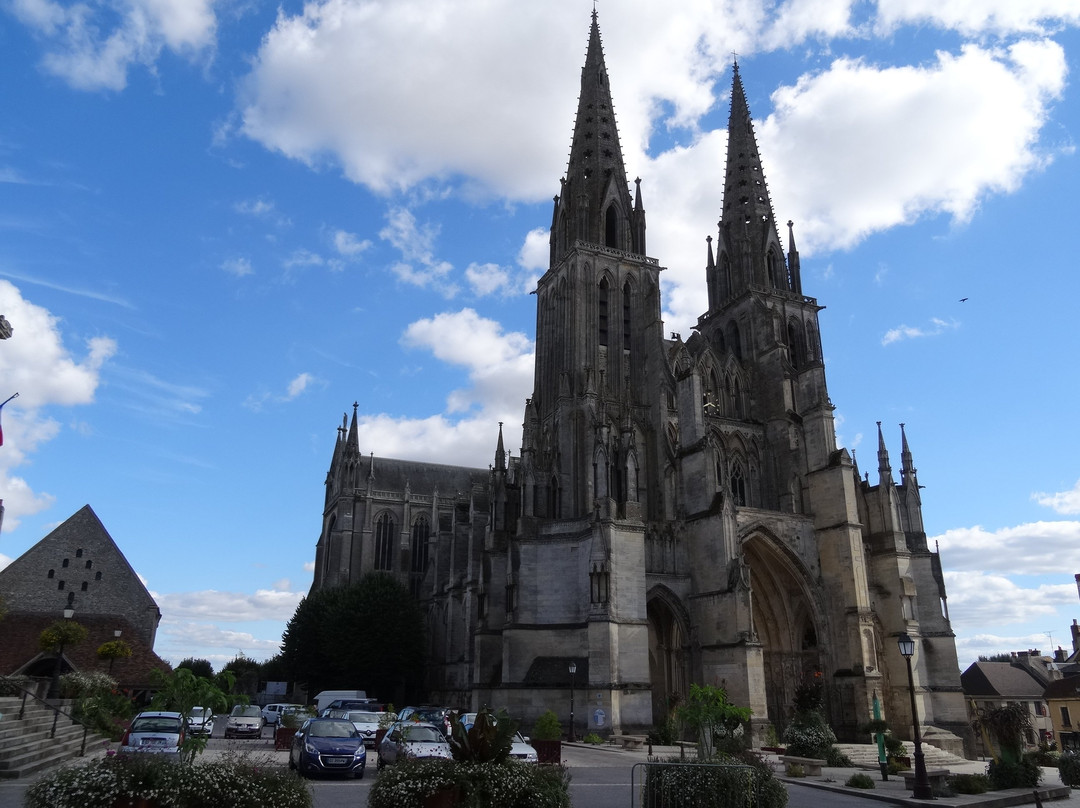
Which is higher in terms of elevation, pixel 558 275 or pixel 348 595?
pixel 558 275

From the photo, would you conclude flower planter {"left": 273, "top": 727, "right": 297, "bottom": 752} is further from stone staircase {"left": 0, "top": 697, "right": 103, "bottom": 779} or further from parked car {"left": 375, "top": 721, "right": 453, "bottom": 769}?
parked car {"left": 375, "top": 721, "right": 453, "bottom": 769}

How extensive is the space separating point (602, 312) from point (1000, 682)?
39.5 metres

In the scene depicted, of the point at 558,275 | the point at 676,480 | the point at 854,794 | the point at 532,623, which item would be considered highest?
the point at 558,275

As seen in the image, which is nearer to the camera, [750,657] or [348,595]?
[750,657]

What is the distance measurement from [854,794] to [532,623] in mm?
18395

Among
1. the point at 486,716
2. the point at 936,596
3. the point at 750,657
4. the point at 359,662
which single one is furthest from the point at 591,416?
the point at 486,716

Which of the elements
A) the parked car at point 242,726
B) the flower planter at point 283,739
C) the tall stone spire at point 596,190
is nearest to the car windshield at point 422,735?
the flower planter at point 283,739

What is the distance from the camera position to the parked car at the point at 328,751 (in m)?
17.2

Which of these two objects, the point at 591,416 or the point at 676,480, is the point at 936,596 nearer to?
the point at 676,480

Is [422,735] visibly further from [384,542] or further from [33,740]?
[384,542]

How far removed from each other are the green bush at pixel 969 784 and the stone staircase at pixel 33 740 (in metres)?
19.5

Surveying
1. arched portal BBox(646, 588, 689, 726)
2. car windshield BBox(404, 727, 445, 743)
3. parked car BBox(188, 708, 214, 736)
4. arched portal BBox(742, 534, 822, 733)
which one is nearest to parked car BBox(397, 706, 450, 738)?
car windshield BBox(404, 727, 445, 743)

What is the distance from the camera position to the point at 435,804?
9.48 metres

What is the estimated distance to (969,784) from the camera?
1722cm
